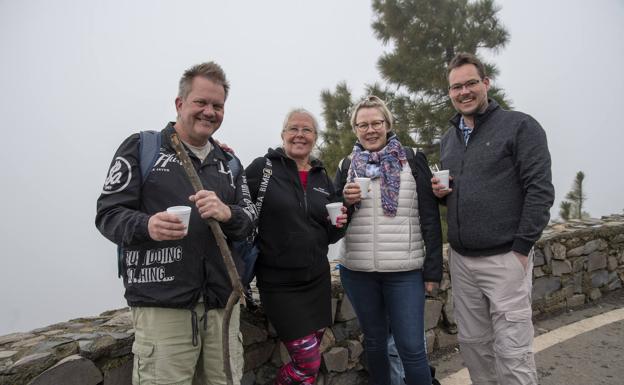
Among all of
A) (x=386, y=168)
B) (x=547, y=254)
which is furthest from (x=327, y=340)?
(x=547, y=254)

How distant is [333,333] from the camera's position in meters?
2.84

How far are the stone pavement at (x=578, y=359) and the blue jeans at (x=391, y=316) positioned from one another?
2.77 feet

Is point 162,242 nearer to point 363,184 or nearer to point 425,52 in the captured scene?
point 363,184

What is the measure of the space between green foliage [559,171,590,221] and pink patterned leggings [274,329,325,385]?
1157 cm

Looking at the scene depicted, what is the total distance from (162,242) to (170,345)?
0.42 m

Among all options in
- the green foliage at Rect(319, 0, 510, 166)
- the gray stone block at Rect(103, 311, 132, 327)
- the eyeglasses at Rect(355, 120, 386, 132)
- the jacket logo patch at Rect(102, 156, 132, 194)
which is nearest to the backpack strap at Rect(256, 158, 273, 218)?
the eyeglasses at Rect(355, 120, 386, 132)

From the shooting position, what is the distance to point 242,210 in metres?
1.67

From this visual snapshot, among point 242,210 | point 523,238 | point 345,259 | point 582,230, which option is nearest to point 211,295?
point 242,210

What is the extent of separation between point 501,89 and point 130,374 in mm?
7394

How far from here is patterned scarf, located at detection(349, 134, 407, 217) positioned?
222 centimetres

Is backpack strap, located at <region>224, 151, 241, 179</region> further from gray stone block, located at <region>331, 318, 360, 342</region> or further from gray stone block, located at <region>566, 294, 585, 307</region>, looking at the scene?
gray stone block, located at <region>566, 294, 585, 307</region>

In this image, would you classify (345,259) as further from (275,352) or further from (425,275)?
(275,352)

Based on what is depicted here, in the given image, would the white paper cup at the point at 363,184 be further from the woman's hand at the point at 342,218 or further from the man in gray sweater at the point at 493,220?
the man in gray sweater at the point at 493,220

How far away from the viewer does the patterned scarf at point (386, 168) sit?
222 centimetres
